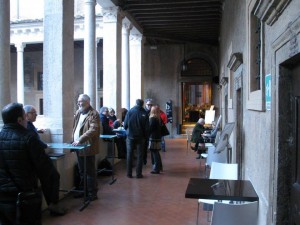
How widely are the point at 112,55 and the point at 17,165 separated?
7971 mm

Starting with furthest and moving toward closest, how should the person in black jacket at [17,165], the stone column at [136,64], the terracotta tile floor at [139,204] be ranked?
the stone column at [136,64]
the terracotta tile floor at [139,204]
the person in black jacket at [17,165]

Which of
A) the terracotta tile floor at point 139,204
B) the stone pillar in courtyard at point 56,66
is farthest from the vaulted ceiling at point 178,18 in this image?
the terracotta tile floor at point 139,204

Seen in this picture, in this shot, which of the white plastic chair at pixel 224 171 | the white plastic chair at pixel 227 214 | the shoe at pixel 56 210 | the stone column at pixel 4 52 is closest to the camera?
the white plastic chair at pixel 227 214

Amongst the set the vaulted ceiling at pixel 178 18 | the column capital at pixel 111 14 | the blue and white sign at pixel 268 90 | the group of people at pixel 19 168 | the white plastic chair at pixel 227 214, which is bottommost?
the white plastic chair at pixel 227 214

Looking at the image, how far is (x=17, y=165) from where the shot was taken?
2.79 meters

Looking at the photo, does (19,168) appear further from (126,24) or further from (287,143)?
(126,24)

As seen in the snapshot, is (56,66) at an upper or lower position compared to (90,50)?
lower

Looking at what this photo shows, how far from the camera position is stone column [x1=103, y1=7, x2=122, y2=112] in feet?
34.4

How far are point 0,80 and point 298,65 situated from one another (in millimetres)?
4411

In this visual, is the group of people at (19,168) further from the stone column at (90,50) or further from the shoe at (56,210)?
the stone column at (90,50)

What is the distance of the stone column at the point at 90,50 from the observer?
9.05 m

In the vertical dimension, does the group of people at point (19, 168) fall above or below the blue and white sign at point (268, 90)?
below

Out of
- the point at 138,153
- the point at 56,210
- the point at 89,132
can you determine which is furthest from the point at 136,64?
the point at 56,210

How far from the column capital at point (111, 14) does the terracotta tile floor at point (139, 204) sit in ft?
15.9
